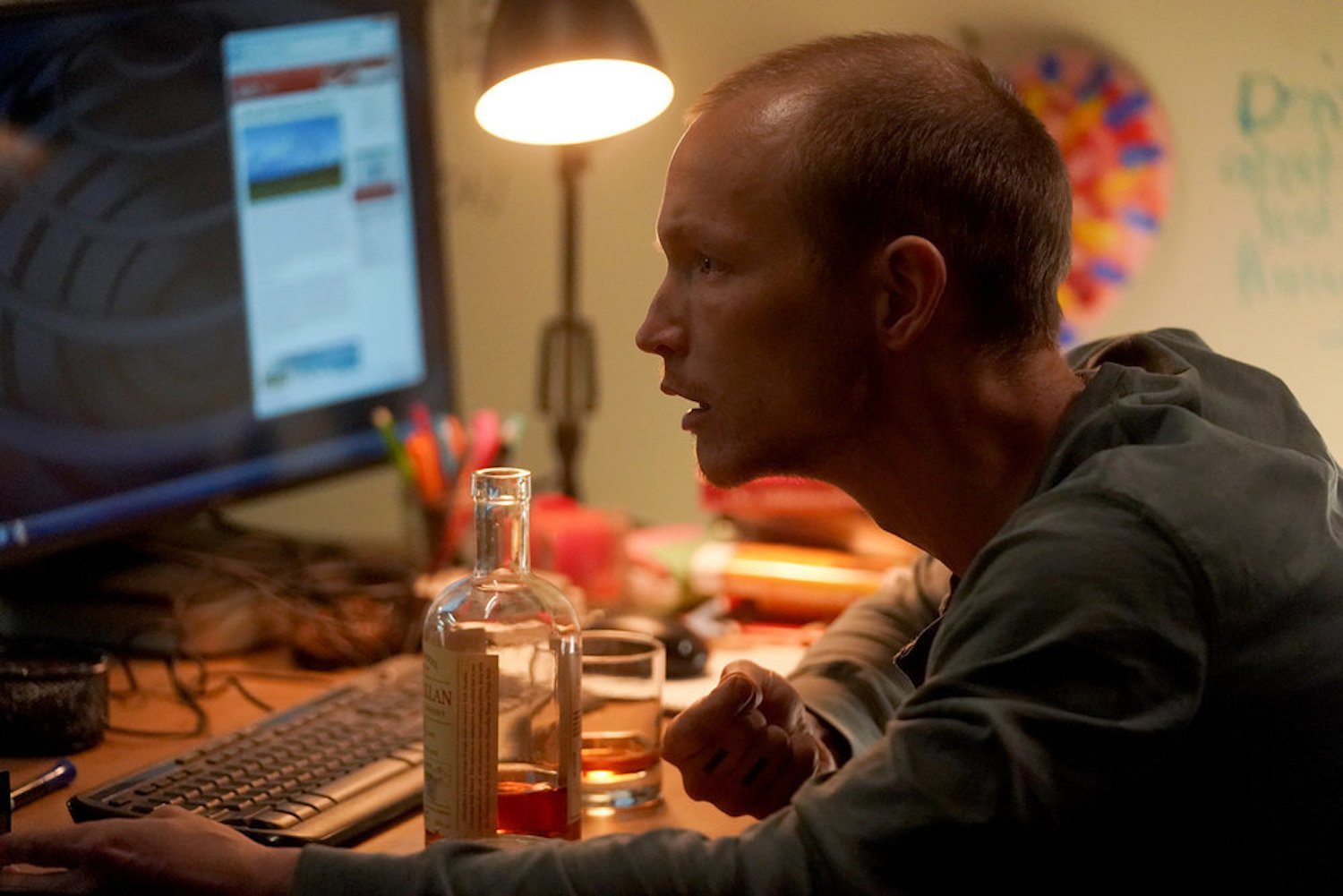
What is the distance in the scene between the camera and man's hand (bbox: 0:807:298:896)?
76cm

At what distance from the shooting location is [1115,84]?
5.47 feet

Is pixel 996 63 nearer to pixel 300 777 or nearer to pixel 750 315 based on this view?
pixel 750 315

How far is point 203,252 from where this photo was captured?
1.38 metres

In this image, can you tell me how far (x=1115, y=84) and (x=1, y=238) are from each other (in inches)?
45.3

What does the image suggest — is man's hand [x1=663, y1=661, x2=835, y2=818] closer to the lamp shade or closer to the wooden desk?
the wooden desk

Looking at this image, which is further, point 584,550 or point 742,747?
point 584,550

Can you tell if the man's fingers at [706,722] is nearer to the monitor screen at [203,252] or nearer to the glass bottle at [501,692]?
the glass bottle at [501,692]

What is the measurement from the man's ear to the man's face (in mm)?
15

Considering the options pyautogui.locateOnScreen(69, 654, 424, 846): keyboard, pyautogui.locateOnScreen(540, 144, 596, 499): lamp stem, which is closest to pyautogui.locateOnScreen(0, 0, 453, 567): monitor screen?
pyautogui.locateOnScreen(540, 144, 596, 499): lamp stem

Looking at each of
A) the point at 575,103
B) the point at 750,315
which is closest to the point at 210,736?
the point at 750,315

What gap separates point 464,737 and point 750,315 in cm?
30

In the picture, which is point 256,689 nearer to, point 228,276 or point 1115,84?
point 228,276

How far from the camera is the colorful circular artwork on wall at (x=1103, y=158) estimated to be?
65.5 inches

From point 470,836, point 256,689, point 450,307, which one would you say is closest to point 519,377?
point 450,307
